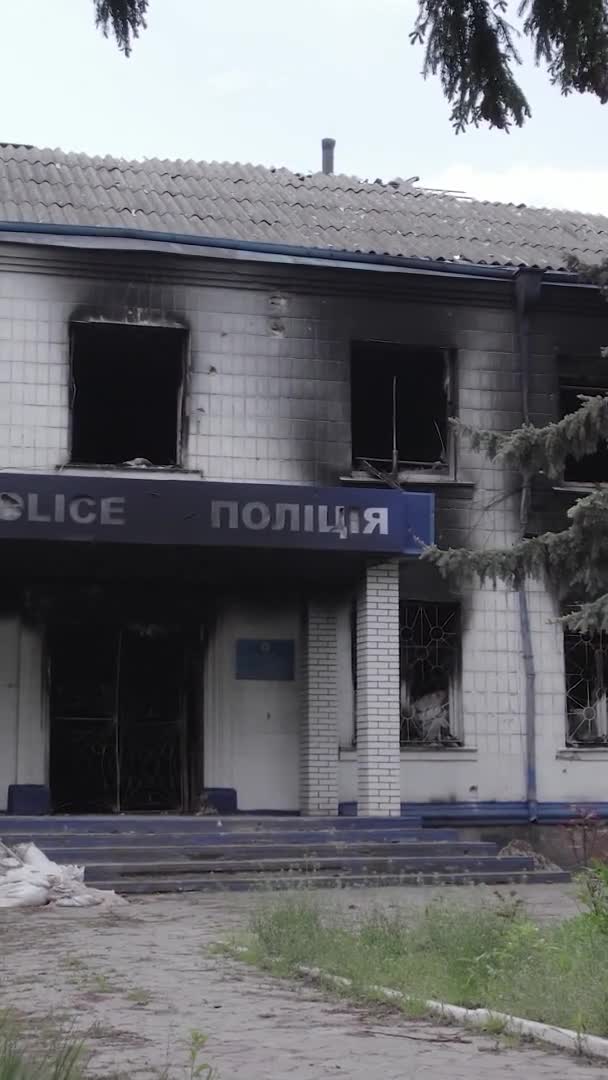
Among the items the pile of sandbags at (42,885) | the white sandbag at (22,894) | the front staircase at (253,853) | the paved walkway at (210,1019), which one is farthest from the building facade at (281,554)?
the paved walkway at (210,1019)

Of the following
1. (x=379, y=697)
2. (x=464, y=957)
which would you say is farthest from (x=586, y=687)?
(x=464, y=957)

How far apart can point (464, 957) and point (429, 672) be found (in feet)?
32.3

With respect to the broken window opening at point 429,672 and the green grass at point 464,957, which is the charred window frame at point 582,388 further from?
the green grass at point 464,957

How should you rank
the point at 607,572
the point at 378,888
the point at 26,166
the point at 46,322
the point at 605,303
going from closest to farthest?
the point at 607,572, the point at 378,888, the point at 46,322, the point at 605,303, the point at 26,166

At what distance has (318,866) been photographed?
13.6 metres

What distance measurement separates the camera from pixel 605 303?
711 inches

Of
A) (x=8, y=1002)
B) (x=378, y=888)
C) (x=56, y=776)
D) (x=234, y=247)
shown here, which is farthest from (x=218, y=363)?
(x=8, y=1002)

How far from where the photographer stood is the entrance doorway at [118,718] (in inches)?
661

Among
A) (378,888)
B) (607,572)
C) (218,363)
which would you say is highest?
(218,363)

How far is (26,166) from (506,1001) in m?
14.9

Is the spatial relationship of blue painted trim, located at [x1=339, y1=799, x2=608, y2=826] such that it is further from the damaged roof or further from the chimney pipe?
the chimney pipe

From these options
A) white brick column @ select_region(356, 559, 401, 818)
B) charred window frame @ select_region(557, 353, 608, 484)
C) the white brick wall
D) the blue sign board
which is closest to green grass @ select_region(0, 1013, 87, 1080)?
the blue sign board

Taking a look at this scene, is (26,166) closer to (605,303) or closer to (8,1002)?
(605,303)

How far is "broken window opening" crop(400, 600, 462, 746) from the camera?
56.7 feet
